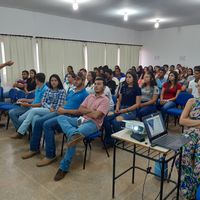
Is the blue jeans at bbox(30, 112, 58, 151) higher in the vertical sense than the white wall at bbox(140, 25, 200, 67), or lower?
lower

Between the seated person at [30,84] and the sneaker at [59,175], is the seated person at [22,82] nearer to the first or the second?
the seated person at [30,84]

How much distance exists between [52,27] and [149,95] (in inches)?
148

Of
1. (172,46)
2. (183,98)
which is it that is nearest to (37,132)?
(183,98)

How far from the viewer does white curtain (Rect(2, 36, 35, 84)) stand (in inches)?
201

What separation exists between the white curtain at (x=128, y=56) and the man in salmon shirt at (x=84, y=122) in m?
5.70

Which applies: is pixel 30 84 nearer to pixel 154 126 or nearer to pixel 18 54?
pixel 18 54

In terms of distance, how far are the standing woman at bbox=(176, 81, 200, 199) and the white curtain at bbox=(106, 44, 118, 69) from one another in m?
5.85

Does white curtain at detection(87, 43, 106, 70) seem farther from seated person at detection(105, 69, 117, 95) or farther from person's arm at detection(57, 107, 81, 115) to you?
person's arm at detection(57, 107, 81, 115)

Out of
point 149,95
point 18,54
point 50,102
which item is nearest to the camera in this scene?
point 50,102

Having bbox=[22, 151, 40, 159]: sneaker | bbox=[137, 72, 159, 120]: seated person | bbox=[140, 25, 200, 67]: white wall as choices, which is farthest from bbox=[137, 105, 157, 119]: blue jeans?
bbox=[140, 25, 200, 67]: white wall

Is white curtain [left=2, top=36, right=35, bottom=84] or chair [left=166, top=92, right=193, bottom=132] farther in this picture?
white curtain [left=2, top=36, right=35, bottom=84]

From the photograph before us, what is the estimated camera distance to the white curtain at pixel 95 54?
6824mm

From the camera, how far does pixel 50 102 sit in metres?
3.07

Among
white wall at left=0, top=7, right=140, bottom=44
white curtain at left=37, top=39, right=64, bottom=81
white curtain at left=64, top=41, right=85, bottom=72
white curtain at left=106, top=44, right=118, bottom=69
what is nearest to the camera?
white wall at left=0, top=7, right=140, bottom=44
